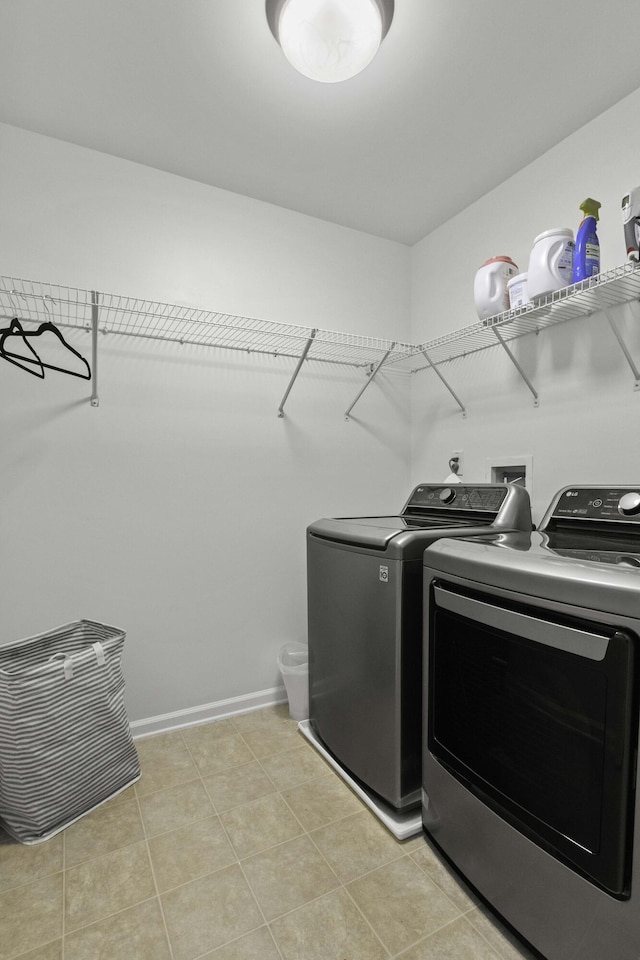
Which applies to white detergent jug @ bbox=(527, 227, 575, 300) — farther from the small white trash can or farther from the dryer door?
the small white trash can

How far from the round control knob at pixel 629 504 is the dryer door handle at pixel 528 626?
592 mm

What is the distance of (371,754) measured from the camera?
157cm

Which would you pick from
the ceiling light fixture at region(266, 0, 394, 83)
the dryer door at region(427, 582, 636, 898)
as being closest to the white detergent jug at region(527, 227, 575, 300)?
Result: the ceiling light fixture at region(266, 0, 394, 83)

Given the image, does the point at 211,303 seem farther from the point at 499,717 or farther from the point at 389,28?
the point at 499,717

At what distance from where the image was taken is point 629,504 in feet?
→ 4.57

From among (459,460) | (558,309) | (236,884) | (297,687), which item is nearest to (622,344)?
(558,309)

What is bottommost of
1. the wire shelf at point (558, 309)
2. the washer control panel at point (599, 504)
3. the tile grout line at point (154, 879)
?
the tile grout line at point (154, 879)

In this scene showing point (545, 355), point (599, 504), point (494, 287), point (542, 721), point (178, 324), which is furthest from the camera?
point (178, 324)

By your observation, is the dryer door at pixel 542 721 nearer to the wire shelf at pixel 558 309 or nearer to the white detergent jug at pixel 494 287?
the wire shelf at pixel 558 309

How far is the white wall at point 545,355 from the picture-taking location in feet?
5.33

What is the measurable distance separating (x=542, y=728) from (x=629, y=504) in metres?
0.73

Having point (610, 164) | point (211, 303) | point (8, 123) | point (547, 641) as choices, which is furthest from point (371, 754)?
point (8, 123)

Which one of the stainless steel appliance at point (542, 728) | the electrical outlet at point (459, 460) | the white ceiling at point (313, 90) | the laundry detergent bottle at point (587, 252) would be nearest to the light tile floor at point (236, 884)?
the stainless steel appliance at point (542, 728)

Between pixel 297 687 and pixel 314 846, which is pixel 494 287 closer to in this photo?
pixel 297 687
